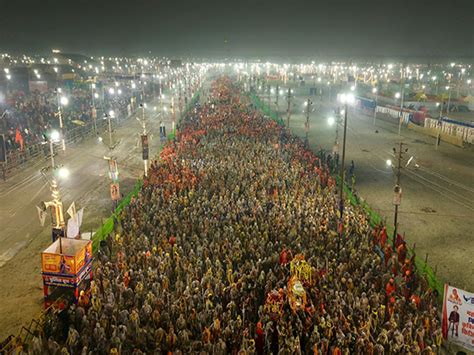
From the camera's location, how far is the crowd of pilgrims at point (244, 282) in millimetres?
9797

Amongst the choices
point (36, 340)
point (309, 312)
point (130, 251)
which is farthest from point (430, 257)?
point (36, 340)

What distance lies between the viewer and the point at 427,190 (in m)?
25.7

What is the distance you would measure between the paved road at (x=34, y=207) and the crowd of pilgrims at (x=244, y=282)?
2587 millimetres

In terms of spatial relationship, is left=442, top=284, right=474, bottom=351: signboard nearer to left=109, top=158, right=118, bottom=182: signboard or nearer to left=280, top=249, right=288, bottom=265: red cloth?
left=280, top=249, right=288, bottom=265: red cloth

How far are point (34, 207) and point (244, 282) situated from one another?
14917 millimetres

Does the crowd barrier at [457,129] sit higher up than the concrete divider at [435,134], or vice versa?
the crowd barrier at [457,129]

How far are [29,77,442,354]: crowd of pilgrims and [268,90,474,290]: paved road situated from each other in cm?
296

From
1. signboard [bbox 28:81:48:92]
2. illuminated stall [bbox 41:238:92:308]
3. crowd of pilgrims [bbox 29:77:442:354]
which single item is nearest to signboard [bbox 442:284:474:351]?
crowd of pilgrims [bbox 29:77:442:354]

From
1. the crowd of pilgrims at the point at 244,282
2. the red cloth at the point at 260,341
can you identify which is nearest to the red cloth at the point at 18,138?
the crowd of pilgrims at the point at 244,282

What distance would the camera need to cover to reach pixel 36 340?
9266mm

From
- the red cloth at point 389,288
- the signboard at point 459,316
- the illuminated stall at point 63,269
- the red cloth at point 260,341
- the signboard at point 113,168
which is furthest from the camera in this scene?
the signboard at point 113,168

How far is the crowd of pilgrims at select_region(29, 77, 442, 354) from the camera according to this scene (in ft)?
32.1

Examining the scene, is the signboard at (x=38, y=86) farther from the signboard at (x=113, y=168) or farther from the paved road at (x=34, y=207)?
the signboard at (x=113, y=168)

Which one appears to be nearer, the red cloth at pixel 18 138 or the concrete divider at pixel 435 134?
the red cloth at pixel 18 138
